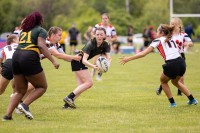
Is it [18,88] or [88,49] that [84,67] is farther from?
[18,88]

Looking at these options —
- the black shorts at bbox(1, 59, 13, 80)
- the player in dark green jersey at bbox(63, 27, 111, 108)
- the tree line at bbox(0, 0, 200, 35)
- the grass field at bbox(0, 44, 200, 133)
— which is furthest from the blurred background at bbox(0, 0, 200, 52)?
the black shorts at bbox(1, 59, 13, 80)

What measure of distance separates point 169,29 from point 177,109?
1724 millimetres

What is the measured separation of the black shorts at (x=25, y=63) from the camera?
382 inches

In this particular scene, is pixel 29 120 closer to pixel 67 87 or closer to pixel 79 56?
pixel 79 56

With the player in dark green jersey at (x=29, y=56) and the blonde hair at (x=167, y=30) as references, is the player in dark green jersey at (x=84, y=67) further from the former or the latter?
the player in dark green jersey at (x=29, y=56)

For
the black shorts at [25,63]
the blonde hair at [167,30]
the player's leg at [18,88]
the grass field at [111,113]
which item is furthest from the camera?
the blonde hair at [167,30]

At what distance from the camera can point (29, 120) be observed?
10.2 metres

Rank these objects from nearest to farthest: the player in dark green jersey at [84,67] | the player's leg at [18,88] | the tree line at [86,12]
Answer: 1. the player's leg at [18,88]
2. the player in dark green jersey at [84,67]
3. the tree line at [86,12]

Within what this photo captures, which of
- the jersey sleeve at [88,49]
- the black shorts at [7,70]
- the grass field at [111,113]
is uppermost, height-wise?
the jersey sleeve at [88,49]

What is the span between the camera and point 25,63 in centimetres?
969

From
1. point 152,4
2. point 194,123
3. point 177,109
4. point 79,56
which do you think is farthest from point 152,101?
point 152,4

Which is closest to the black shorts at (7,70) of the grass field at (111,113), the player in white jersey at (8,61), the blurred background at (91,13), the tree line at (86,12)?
the player in white jersey at (8,61)

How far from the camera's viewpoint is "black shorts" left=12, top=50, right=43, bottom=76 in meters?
9.70

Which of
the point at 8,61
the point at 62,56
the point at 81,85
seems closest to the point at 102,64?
the point at 81,85
